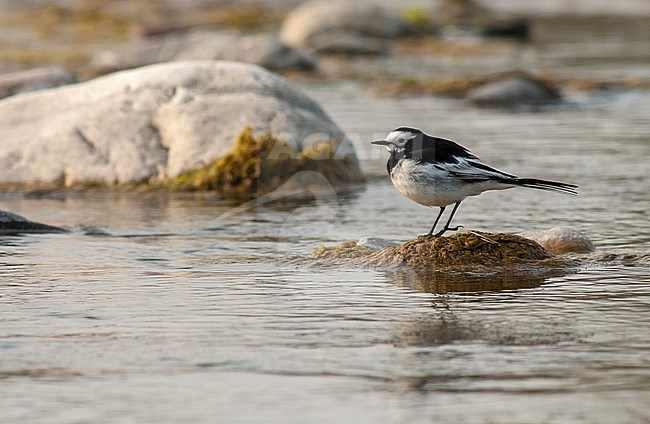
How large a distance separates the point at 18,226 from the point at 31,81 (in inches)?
319

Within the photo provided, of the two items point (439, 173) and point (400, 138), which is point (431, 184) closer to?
point (439, 173)

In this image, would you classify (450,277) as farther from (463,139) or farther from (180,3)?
(180,3)

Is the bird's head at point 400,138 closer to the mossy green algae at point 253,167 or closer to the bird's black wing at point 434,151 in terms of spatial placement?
the bird's black wing at point 434,151

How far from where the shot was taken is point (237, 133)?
12.9m

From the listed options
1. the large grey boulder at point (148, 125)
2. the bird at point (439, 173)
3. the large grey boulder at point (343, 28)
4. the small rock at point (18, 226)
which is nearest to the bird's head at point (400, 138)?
the bird at point (439, 173)

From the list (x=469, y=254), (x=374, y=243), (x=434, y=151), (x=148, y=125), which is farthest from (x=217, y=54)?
(x=434, y=151)

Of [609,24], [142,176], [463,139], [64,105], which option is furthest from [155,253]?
[609,24]

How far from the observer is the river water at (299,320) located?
5.64 meters

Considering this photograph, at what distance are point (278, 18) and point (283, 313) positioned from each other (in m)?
32.2

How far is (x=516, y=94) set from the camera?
20.3m

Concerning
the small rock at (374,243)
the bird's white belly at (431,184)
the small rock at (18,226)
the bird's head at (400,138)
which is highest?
the bird's head at (400,138)

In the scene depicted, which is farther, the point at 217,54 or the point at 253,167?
the point at 217,54

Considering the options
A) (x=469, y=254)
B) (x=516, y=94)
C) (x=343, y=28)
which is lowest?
(x=469, y=254)

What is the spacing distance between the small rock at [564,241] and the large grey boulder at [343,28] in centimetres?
1984
